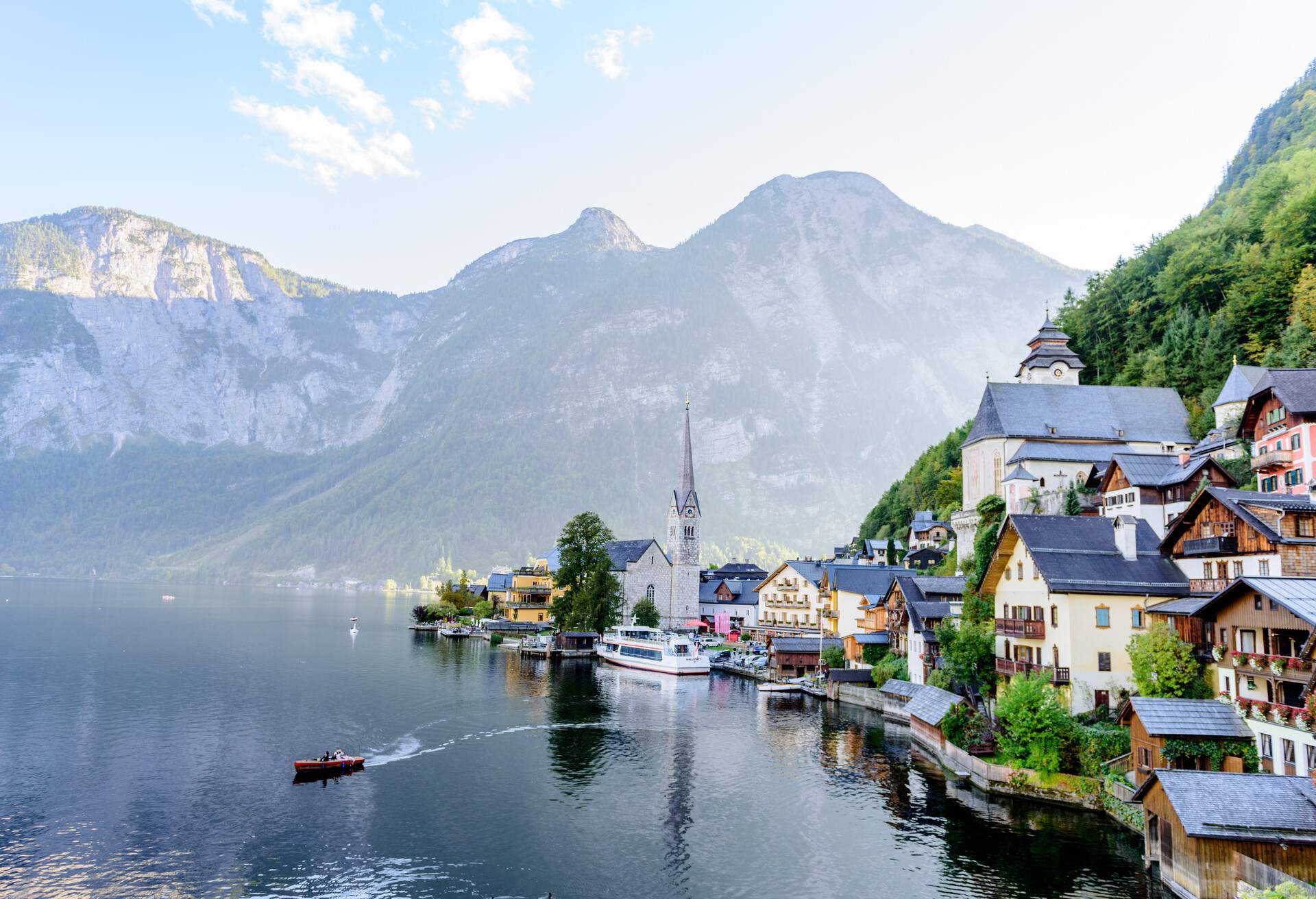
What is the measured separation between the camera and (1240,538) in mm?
45719

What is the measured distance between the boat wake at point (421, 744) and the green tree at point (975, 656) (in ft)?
98.1

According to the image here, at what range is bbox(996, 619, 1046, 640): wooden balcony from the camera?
5316 cm

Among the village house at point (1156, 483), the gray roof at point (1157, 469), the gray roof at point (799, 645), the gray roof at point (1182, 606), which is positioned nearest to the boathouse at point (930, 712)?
the gray roof at point (1182, 606)

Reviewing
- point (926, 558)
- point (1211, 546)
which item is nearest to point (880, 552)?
point (926, 558)

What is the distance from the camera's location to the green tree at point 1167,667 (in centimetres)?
4416

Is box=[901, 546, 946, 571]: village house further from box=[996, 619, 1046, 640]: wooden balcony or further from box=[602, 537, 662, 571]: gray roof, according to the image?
box=[996, 619, 1046, 640]: wooden balcony

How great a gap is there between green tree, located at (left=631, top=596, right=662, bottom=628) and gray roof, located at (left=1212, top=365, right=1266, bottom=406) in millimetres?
94351

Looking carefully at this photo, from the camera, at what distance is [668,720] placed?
75.9 metres

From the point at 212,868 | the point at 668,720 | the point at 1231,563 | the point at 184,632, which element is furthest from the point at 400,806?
the point at 184,632

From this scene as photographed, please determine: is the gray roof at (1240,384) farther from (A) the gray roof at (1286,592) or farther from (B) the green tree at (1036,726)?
(B) the green tree at (1036,726)

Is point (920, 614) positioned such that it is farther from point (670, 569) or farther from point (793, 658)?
point (670, 569)

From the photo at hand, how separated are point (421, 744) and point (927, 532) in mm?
84596

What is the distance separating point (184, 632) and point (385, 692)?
76982 millimetres

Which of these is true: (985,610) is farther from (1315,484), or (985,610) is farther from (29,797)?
(29,797)
